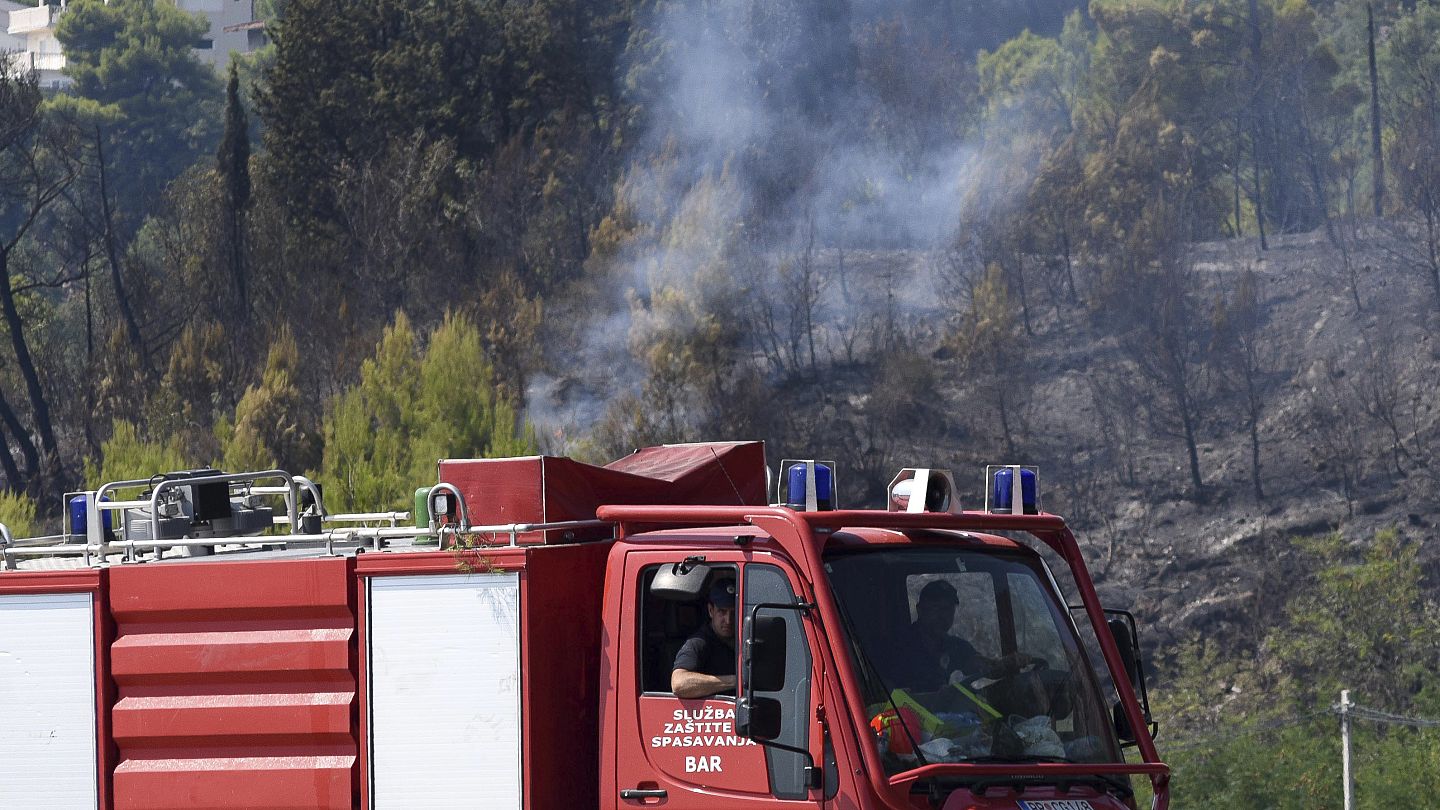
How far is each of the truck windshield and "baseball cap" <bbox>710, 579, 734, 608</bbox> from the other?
1.28 feet

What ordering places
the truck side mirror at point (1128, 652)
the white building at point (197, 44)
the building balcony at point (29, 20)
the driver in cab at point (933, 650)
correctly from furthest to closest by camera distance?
the building balcony at point (29, 20) < the white building at point (197, 44) < the truck side mirror at point (1128, 652) < the driver in cab at point (933, 650)

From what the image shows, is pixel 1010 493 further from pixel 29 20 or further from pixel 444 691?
pixel 29 20

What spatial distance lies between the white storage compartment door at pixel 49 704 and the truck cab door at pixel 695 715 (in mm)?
2128

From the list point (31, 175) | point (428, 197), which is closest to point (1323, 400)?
point (428, 197)

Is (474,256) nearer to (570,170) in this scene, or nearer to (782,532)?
(570,170)

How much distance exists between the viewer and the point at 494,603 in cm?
559

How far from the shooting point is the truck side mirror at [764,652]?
4879mm

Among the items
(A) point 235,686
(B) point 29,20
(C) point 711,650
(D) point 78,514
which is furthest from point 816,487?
(B) point 29,20

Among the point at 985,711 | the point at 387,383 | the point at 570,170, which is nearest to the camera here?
the point at 985,711

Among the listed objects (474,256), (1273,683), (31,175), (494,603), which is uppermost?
(31,175)

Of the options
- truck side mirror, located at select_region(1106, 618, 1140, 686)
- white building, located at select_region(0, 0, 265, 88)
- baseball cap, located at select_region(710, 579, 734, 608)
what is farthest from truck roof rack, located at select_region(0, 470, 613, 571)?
white building, located at select_region(0, 0, 265, 88)

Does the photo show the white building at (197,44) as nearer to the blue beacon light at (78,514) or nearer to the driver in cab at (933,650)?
the blue beacon light at (78,514)

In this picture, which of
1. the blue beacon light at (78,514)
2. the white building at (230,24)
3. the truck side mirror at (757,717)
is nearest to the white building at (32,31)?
the white building at (230,24)

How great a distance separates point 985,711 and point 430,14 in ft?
106
